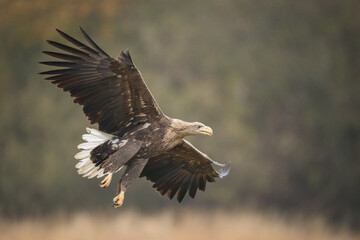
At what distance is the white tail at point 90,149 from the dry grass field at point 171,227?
6341 mm

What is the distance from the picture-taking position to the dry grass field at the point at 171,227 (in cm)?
1345

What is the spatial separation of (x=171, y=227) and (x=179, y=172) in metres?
6.42

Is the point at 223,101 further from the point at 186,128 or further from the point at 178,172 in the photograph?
the point at 186,128

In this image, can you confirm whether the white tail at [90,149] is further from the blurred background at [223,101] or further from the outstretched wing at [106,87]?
the blurred background at [223,101]

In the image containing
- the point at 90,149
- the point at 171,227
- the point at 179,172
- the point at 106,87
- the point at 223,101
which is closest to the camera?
the point at 106,87

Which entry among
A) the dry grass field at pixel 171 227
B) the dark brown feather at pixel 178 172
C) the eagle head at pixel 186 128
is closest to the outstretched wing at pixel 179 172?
the dark brown feather at pixel 178 172

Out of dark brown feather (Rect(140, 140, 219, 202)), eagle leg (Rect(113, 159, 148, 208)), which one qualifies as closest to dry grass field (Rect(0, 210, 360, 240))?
dark brown feather (Rect(140, 140, 219, 202))

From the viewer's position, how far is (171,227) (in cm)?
1445

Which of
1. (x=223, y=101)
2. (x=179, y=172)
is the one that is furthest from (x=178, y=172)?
(x=223, y=101)

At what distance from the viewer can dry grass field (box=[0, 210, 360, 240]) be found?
13.4m

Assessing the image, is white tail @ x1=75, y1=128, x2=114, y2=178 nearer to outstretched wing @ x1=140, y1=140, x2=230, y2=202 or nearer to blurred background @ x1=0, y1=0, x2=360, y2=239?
outstretched wing @ x1=140, y1=140, x2=230, y2=202

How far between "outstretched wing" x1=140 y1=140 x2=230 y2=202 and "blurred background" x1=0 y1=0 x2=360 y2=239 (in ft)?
23.6

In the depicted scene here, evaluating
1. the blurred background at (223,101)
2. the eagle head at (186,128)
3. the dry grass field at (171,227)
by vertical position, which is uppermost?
the blurred background at (223,101)

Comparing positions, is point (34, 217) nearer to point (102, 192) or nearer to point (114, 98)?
point (102, 192)
